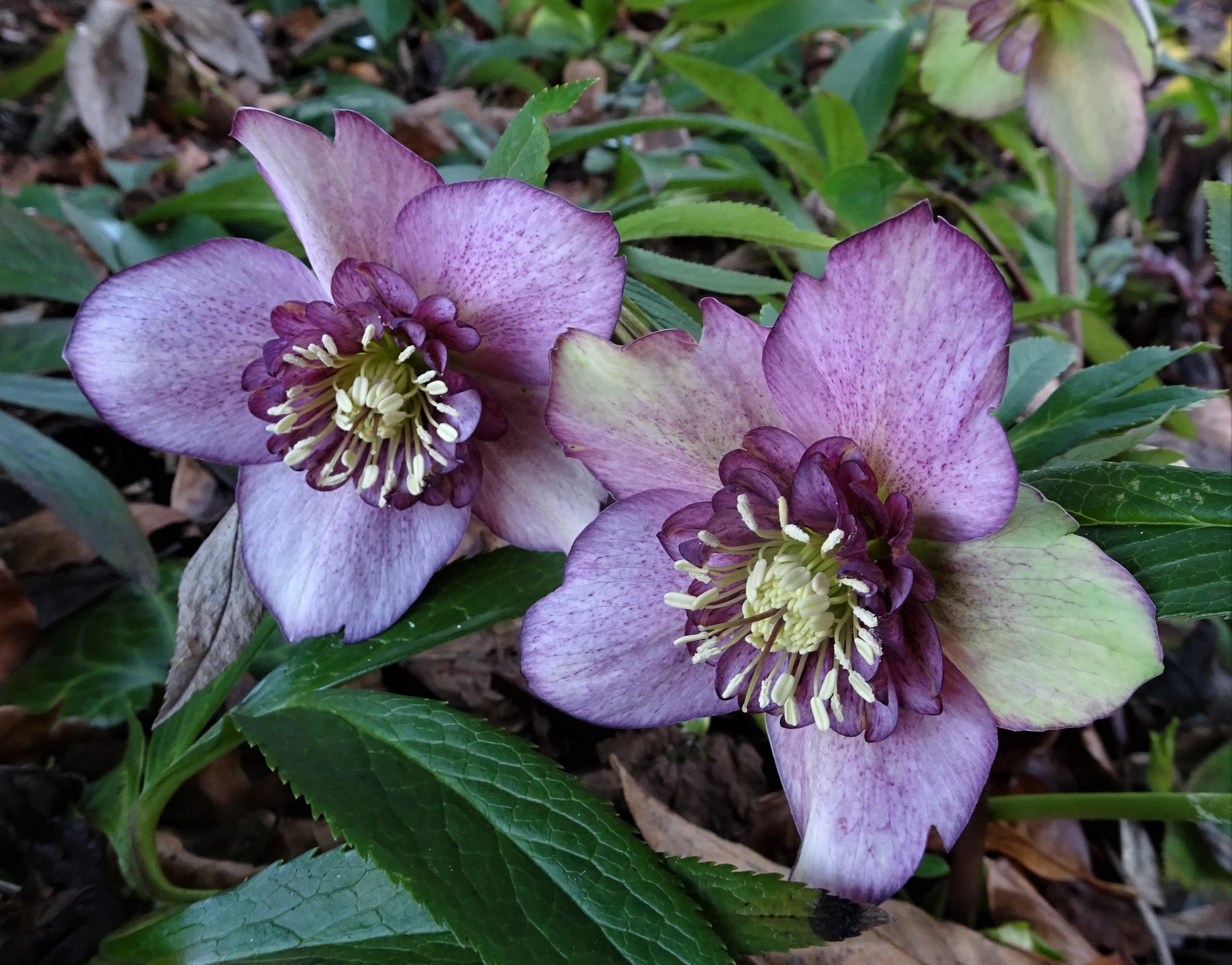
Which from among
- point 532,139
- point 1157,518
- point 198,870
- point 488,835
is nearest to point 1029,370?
point 1157,518

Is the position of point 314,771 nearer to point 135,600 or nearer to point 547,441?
point 547,441

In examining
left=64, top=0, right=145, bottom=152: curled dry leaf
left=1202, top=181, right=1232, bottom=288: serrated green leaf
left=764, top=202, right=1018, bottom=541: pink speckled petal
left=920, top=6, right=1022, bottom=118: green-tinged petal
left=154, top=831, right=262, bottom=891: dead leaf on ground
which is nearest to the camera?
left=764, top=202, right=1018, bottom=541: pink speckled petal

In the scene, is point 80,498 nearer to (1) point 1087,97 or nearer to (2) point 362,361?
(2) point 362,361

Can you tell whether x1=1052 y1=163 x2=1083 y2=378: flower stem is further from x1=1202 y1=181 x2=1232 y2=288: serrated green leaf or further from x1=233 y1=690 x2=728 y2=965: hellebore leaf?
x1=233 y1=690 x2=728 y2=965: hellebore leaf

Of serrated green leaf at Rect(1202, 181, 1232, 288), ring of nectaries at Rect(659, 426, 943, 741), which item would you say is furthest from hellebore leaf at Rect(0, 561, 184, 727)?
serrated green leaf at Rect(1202, 181, 1232, 288)

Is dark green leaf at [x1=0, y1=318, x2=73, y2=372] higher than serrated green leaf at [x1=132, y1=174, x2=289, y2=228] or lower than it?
lower

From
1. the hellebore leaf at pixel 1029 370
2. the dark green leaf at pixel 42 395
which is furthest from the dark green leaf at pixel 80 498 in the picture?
the hellebore leaf at pixel 1029 370
